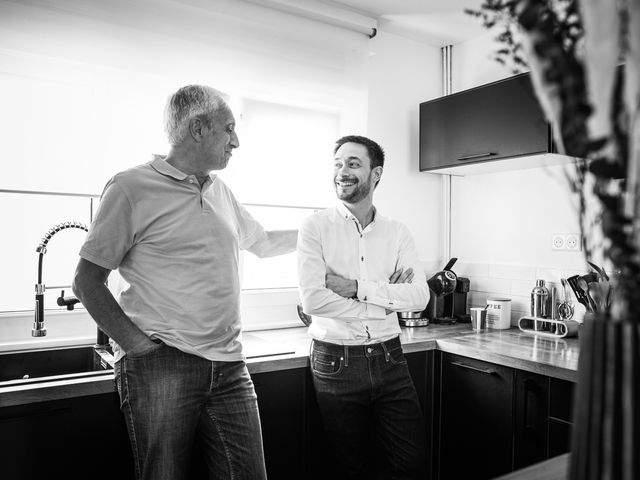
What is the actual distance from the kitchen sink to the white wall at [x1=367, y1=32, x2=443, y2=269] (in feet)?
5.81

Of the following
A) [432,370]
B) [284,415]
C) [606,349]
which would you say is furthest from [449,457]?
[606,349]

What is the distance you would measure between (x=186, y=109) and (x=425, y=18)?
73.8 inches

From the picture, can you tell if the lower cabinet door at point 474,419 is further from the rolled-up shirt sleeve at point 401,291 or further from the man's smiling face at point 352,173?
the man's smiling face at point 352,173

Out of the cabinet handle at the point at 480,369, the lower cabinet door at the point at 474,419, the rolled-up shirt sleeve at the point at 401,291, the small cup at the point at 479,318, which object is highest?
the rolled-up shirt sleeve at the point at 401,291

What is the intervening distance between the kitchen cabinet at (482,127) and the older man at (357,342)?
3.07ft

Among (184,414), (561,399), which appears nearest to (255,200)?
(184,414)

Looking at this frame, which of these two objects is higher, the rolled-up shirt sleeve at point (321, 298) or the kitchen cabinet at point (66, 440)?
the rolled-up shirt sleeve at point (321, 298)

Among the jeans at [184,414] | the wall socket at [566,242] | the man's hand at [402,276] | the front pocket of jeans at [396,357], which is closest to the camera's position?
the jeans at [184,414]

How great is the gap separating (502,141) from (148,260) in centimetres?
193

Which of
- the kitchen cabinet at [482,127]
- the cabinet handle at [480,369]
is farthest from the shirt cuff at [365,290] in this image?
the kitchen cabinet at [482,127]

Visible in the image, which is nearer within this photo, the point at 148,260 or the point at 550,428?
the point at 148,260

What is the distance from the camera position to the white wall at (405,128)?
10.4ft

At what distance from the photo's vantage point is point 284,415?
2.09 meters

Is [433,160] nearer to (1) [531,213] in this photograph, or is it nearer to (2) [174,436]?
(1) [531,213]
